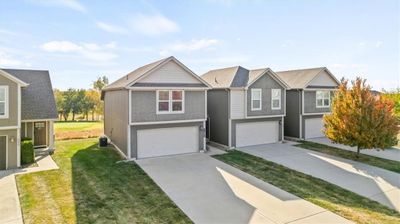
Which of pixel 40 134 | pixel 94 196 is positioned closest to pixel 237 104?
pixel 94 196

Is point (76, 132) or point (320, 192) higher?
point (76, 132)

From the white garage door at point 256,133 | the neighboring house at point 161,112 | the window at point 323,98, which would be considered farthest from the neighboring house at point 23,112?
the window at point 323,98

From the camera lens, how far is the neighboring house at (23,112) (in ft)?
42.2

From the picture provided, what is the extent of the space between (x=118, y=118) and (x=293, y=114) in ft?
49.3

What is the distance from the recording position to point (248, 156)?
53.3 feet

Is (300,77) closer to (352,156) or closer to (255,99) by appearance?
(255,99)

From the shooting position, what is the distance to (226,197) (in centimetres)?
973

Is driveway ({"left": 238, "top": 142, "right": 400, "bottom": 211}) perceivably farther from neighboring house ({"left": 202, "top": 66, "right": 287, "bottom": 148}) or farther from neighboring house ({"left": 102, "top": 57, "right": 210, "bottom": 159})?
neighboring house ({"left": 102, "top": 57, "right": 210, "bottom": 159})

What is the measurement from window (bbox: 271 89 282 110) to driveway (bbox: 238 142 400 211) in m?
3.33

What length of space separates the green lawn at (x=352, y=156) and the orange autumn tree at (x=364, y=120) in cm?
100

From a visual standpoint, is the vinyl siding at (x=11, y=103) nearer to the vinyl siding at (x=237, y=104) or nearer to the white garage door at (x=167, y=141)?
the white garage door at (x=167, y=141)

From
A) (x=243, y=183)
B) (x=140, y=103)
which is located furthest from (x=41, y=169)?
(x=243, y=183)

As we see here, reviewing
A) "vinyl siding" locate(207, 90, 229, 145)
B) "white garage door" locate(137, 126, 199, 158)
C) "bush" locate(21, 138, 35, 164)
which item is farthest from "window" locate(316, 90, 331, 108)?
"bush" locate(21, 138, 35, 164)

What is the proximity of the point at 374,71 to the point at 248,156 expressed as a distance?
1270cm
